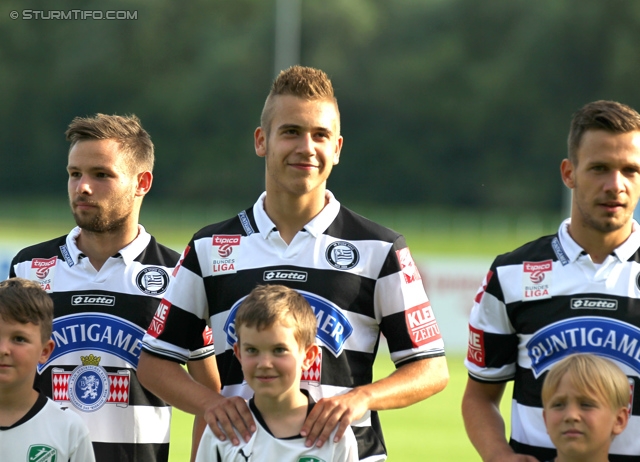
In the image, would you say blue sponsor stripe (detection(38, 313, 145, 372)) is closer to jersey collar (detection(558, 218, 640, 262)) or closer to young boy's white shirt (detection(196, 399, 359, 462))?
young boy's white shirt (detection(196, 399, 359, 462))

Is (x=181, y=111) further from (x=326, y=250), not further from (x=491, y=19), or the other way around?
(x=326, y=250)

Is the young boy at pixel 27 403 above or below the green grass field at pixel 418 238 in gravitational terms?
below

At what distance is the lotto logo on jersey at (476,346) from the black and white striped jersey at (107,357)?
1293 mm

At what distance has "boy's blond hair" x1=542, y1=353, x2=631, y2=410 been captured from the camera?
3465 millimetres

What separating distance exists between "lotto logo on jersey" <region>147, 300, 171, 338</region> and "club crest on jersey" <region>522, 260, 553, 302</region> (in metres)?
1.31

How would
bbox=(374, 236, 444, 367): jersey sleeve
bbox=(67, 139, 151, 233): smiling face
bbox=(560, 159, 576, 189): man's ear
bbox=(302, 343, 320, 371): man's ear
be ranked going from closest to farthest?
bbox=(302, 343, 320, 371): man's ear < bbox=(560, 159, 576, 189): man's ear < bbox=(374, 236, 444, 367): jersey sleeve < bbox=(67, 139, 151, 233): smiling face

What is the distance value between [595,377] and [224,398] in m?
1.25


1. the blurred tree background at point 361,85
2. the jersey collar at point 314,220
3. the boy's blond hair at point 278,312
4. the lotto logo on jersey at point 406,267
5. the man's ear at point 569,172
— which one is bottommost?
the boy's blond hair at point 278,312

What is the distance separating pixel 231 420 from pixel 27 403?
2.52 feet

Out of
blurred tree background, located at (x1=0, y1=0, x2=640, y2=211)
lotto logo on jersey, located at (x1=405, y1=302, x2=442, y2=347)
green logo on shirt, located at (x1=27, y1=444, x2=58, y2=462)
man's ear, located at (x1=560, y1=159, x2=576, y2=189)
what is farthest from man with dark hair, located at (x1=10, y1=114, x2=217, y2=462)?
Answer: blurred tree background, located at (x1=0, y1=0, x2=640, y2=211)

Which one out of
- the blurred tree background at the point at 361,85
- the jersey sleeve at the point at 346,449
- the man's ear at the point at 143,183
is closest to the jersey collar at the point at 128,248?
the man's ear at the point at 143,183

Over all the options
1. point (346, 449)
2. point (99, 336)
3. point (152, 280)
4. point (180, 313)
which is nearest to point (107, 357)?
point (99, 336)

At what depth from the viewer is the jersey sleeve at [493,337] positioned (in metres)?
3.84
